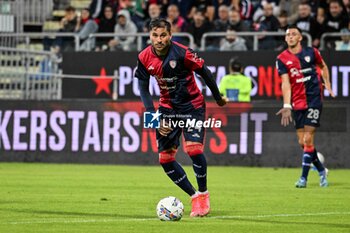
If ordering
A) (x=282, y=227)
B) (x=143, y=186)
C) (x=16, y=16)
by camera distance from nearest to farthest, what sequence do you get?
(x=282, y=227)
(x=143, y=186)
(x=16, y=16)

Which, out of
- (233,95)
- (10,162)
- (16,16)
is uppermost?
(16,16)

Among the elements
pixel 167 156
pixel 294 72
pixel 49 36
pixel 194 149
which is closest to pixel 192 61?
pixel 194 149

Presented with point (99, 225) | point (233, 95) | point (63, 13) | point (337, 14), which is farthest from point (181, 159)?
point (99, 225)

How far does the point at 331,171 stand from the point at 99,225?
11493 millimetres

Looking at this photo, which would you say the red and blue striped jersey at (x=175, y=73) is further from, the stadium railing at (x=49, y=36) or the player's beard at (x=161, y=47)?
the stadium railing at (x=49, y=36)

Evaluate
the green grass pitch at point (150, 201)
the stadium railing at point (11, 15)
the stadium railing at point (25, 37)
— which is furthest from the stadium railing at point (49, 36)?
the green grass pitch at point (150, 201)

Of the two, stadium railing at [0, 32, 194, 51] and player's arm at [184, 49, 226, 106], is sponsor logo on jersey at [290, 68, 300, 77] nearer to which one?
player's arm at [184, 49, 226, 106]

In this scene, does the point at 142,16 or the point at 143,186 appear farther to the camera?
the point at 142,16

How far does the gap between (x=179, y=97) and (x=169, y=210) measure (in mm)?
1595

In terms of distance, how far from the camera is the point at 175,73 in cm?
1270

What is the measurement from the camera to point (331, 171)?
22.2 m

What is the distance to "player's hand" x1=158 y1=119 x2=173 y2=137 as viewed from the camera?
12414mm

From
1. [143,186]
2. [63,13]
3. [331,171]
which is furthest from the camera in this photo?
[63,13]

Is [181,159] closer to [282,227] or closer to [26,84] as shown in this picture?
[26,84]
